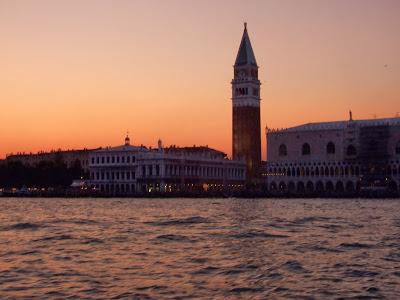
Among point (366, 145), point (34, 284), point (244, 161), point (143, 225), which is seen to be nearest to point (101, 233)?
point (143, 225)

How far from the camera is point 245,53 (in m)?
153

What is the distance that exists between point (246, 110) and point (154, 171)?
96.9 feet

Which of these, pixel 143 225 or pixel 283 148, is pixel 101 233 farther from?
pixel 283 148

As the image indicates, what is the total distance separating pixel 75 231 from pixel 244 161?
112153 mm

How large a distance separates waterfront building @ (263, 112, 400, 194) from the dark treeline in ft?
133

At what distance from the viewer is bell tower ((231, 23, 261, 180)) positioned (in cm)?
14675

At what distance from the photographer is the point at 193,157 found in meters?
135

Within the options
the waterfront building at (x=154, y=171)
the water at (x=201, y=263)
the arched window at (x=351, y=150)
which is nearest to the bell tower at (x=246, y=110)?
the waterfront building at (x=154, y=171)

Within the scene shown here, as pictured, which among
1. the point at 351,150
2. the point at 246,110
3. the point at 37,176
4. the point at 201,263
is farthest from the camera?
the point at 246,110

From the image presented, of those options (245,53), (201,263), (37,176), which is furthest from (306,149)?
(201,263)

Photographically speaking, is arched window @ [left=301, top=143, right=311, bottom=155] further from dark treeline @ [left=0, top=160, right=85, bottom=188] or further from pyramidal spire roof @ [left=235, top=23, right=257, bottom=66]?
dark treeline @ [left=0, top=160, right=85, bottom=188]

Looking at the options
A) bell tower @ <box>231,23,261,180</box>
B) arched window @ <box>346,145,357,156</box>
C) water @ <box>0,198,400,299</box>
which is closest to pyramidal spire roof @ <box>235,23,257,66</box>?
bell tower @ <box>231,23,261,180</box>

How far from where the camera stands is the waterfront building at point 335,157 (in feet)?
388

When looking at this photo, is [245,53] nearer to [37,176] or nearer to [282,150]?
[282,150]
